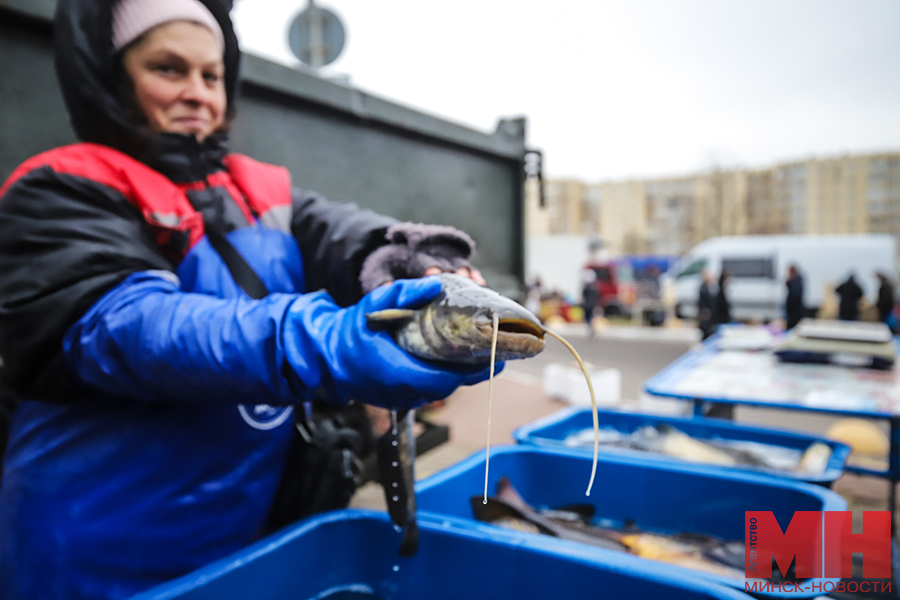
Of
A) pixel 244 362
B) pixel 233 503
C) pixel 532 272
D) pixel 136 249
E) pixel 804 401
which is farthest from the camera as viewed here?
pixel 532 272

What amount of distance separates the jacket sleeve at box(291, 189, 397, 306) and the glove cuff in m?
0.07

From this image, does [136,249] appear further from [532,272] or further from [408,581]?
[532,272]

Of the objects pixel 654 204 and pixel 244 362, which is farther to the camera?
pixel 654 204

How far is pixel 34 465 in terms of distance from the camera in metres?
1.09

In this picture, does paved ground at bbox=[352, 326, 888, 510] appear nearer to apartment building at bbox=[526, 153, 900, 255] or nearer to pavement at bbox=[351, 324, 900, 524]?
pavement at bbox=[351, 324, 900, 524]

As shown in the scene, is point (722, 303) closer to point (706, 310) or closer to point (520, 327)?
point (706, 310)

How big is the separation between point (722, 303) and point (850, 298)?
302 cm

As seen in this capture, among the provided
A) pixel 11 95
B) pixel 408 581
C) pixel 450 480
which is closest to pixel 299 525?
pixel 408 581

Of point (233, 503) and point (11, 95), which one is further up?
point (11, 95)

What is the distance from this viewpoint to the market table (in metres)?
2.43

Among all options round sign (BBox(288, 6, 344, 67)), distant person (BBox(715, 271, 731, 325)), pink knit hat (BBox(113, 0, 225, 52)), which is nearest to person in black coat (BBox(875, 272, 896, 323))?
distant person (BBox(715, 271, 731, 325))

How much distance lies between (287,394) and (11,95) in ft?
4.80

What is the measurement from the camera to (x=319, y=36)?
3.64 meters

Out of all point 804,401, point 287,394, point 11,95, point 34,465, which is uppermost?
point 11,95
